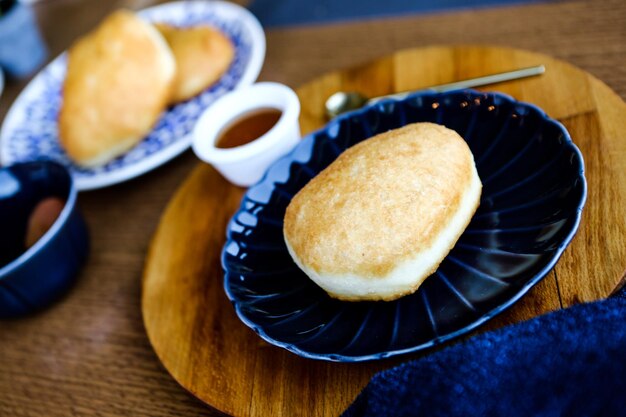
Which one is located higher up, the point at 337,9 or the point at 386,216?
the point at 386,216

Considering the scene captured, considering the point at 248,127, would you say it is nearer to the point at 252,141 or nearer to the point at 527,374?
the point at 252,141

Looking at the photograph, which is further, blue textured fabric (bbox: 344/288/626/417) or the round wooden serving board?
the round wooden serving board

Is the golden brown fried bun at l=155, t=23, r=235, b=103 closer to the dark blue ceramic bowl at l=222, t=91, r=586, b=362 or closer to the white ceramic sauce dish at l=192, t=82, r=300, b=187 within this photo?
the white ceramic sauce dish at l=192, t=82, r=300, b=187

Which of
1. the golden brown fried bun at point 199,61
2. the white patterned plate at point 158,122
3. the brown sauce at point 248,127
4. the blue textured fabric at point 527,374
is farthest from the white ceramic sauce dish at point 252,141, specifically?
the blue textured fabric at point 527,374

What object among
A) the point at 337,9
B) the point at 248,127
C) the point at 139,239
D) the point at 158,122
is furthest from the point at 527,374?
the point at 337,9

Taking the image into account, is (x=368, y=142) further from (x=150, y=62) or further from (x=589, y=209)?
(x=150, y=62)

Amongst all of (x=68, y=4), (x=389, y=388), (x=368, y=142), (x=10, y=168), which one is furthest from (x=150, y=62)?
(x=68, y=4)

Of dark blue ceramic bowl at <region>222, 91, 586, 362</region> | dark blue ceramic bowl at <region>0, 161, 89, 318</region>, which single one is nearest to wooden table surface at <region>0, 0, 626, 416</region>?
dark blue ceramic bowl at <region>0, 161, 89, 318</region>
